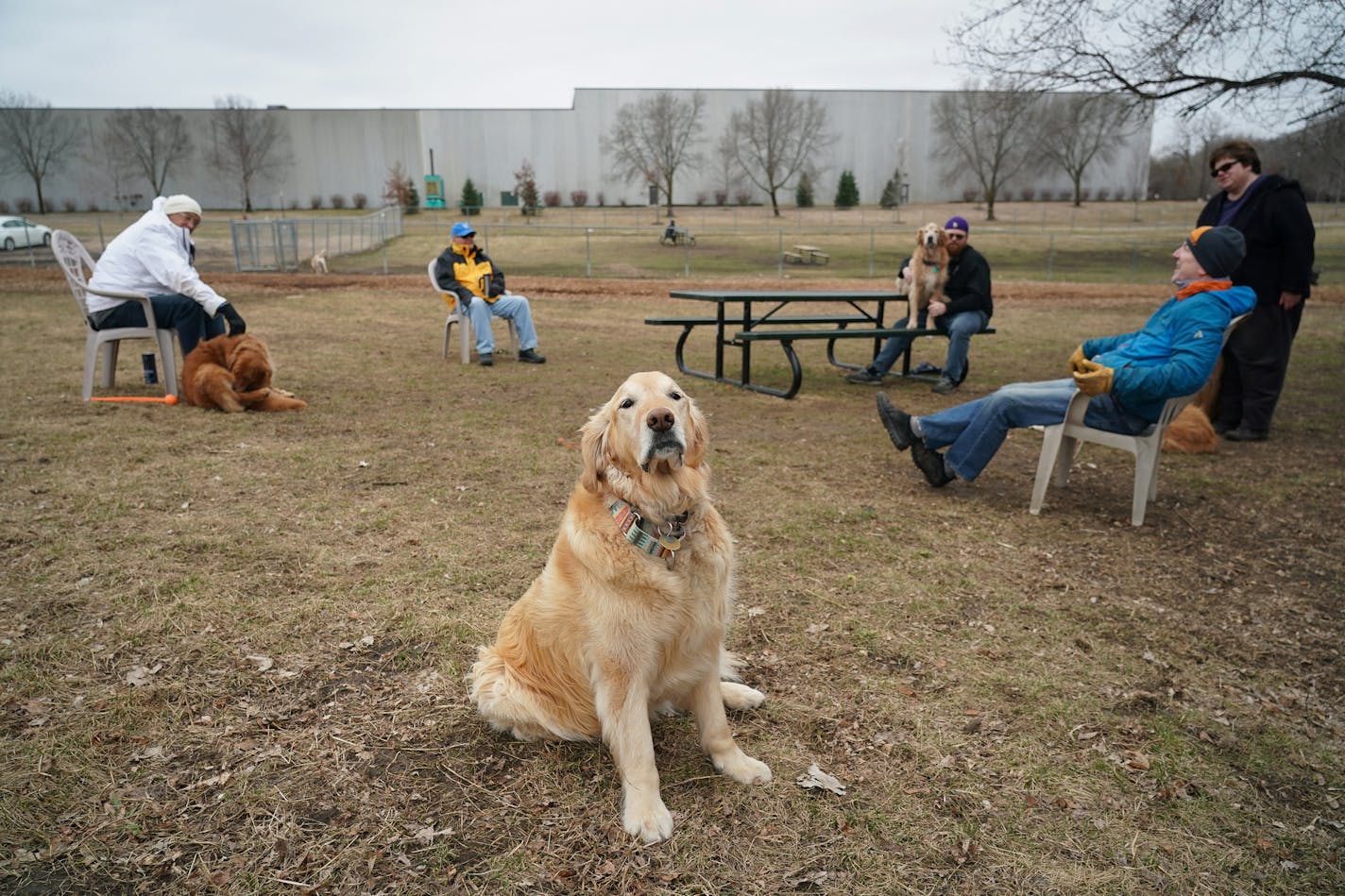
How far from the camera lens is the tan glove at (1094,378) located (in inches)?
194

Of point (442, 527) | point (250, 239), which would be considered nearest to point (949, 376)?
point (442, 527)

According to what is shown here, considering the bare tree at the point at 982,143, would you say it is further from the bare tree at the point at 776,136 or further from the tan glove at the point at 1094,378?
the tan glove at the point at 1094,378

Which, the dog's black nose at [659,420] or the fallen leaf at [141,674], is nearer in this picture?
the dog's black nose at [659,420]

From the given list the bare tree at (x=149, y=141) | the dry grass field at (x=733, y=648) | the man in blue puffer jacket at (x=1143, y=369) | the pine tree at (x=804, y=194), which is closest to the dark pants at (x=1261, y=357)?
the dry grass field at (x=733, y=648)

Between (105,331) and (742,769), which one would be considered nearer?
(742,769)

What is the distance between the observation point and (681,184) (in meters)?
53.6

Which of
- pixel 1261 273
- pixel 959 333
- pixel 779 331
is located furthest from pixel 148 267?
pixel 1261 273

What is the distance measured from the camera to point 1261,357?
707cm

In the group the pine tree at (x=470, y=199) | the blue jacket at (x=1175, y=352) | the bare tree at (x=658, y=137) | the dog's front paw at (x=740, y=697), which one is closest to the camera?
the dog's front paw at (x=740, y=697)

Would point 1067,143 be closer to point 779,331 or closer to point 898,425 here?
point 779,331

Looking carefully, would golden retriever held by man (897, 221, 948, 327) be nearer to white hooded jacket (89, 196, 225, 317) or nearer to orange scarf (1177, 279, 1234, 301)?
orange scarf (1177, 279, 1234, 301)

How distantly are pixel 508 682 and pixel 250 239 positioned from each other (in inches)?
873

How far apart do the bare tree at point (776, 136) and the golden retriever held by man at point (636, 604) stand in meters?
50.1

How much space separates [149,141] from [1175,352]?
198ft
